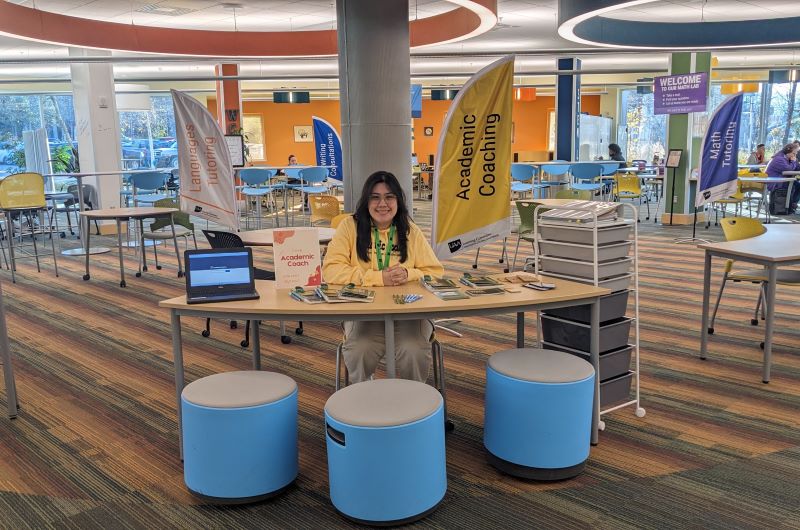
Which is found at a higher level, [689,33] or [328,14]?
[328,14]

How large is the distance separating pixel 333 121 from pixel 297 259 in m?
21.9

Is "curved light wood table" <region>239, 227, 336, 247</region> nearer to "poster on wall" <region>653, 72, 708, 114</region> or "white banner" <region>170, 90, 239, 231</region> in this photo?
"white banner" <region>170, 90, 239, 231</region>

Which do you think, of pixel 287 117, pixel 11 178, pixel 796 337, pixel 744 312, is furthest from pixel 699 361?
pixel 287 117

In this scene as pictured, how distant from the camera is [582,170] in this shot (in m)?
13.4

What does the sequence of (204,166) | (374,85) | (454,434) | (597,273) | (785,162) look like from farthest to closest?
1. (785,162)
2. (204,166)
3. (374,85)
4. (454,434)
5. (597,273)

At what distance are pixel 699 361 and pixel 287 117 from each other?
70.6 feet

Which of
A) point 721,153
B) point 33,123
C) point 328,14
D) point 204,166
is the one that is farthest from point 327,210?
point 33,123

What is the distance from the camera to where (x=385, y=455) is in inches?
97.7

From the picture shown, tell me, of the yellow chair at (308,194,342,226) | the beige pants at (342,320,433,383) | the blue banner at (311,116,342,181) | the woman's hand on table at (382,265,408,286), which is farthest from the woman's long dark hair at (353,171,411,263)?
the blue banner at (311,116,342,181)

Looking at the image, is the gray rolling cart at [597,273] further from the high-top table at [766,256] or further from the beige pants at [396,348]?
the high-top table at [766,256]

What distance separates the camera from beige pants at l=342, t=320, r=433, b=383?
3352 millimetres

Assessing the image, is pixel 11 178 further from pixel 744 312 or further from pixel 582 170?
pixel 582 170

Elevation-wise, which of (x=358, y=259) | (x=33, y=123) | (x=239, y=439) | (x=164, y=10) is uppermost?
(x=164, y=10)

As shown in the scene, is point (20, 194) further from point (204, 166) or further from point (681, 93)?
point (681, 93)
